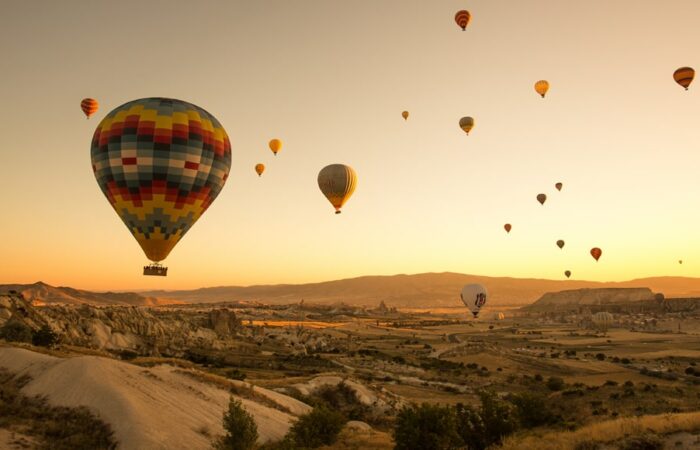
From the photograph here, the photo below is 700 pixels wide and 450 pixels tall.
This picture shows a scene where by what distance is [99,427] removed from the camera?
67.4 feet

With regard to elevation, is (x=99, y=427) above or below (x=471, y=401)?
above

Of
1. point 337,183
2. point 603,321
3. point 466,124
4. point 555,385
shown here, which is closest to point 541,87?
point 466,124

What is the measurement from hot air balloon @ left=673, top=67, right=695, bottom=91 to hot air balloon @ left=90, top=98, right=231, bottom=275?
46.5 m

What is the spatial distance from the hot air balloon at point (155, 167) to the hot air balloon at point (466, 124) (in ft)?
130

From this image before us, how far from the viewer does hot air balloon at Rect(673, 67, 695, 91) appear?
168 feet

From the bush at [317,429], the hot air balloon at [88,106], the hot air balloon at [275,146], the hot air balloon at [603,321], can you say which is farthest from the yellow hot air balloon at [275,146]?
the hot air balloon at [603,321]

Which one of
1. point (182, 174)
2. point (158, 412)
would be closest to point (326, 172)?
point (182, 174)

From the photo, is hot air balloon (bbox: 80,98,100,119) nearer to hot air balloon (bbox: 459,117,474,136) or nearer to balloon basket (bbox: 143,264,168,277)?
balloon basket (bbox: 143,264,168,277)

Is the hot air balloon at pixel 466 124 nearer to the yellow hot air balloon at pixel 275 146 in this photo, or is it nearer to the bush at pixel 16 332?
the yellow hot air balloon at pixel 275 146

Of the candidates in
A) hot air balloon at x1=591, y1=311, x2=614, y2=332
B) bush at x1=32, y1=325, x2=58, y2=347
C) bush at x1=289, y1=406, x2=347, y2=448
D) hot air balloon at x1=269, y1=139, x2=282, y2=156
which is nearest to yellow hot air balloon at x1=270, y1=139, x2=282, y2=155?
hot air balloon at x1=269, y1=139, x2=282, y2=156

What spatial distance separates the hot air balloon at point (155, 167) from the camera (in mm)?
34469

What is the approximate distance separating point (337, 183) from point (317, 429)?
118 feet

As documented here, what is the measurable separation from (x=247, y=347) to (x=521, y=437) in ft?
189

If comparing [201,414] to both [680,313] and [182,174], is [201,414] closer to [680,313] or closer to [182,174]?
[182,174]
